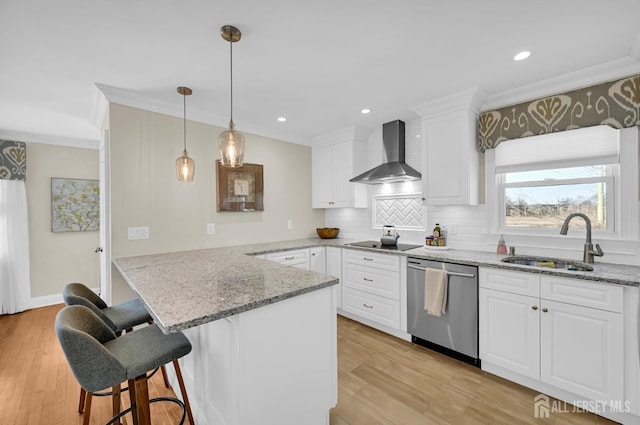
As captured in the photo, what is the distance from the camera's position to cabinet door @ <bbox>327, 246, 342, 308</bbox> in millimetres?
3480

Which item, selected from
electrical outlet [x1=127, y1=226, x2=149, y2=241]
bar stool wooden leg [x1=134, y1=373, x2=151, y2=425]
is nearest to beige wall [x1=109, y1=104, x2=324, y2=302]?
electrical outlet [x1=127, y1=226, x2=149, y2=241]

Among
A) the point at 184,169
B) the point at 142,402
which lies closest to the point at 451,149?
the point at 184,169

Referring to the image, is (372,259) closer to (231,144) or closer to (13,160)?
(231,144)

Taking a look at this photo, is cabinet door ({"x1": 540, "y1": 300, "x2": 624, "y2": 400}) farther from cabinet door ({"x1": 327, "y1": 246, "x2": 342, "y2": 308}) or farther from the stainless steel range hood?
cabinet door ({"x1": 327, "y1": 246, "x2": 342, "y2": 308})

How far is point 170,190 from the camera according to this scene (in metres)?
2.88

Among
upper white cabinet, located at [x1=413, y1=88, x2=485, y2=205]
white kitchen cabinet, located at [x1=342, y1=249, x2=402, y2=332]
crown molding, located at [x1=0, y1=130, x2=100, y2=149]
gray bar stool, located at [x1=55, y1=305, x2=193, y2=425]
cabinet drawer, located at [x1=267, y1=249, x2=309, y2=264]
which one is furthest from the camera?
crown molding, located at [x1=0, y1=130, x2=100, y2=149]

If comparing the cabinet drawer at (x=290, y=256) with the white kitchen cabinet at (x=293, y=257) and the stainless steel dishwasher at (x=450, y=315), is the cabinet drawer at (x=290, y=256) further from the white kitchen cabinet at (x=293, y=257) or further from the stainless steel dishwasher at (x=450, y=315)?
the stainless steel dishwasher at (x=450, y=315)

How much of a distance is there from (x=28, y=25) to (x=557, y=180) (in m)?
4.06

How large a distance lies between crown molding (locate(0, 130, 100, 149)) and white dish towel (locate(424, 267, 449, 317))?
520 centimetres

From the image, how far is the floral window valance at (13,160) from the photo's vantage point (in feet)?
11.9

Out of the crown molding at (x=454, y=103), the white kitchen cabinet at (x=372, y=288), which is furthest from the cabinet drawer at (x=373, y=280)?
the crown molding at (x=454, y=103)

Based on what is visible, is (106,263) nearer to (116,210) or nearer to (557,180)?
(116,210)

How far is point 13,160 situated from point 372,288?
16.5 ft

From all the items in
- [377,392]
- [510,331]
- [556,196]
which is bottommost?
[377,392]
